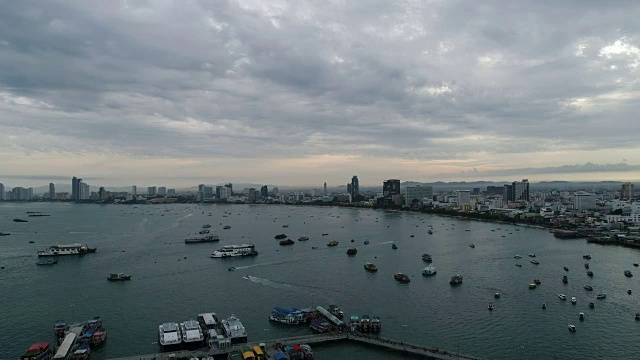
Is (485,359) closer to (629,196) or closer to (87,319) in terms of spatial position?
(87,319)

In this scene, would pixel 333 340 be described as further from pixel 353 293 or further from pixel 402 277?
pixel 402 277

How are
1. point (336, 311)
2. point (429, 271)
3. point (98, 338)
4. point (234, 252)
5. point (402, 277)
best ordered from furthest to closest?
point (234, 252) → point (429, 271) → point (402, 277) → point (336, 311) → point (98, 338)

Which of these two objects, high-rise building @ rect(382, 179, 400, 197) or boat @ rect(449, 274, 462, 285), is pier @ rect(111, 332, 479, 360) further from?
high-rise building @ rect(382, 179, 400, 197)

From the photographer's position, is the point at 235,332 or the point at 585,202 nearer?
the point at 235,332

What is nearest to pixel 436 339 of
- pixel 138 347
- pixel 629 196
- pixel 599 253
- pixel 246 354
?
pixel 246 354

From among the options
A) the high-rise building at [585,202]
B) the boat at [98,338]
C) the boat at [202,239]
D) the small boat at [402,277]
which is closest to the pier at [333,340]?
the boat at [98,338]

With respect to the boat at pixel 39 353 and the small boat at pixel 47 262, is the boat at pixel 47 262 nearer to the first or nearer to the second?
the small boat at pixel 47 262

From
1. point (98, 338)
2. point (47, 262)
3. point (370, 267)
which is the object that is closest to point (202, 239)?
point (47, 262)
